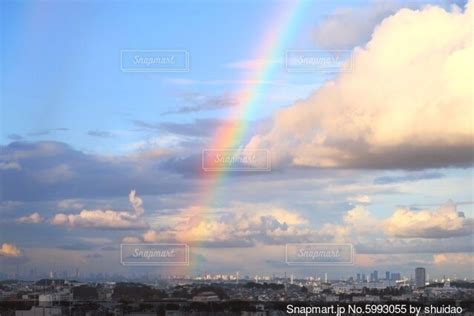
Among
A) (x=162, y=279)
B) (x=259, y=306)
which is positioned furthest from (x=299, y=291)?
(x=162, y=279)

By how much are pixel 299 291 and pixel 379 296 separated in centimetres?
97

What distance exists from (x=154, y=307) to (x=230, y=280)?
0.98 metres

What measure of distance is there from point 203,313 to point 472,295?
3097mm

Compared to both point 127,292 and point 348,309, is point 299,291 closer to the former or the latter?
point 348,309

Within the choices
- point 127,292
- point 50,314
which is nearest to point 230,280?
point 127,292

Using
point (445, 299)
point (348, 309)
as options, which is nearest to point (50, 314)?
point (348, 309)

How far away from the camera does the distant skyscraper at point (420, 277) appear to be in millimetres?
14383

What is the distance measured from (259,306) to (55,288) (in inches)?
97.8

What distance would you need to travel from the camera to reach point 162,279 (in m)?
14.6

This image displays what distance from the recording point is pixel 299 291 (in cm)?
1438

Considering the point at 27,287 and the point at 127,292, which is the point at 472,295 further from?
the point at 27,287

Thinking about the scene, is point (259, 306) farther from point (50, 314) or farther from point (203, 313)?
point (50, 314)

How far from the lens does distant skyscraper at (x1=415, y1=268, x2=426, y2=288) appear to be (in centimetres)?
1438

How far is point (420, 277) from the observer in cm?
1454
